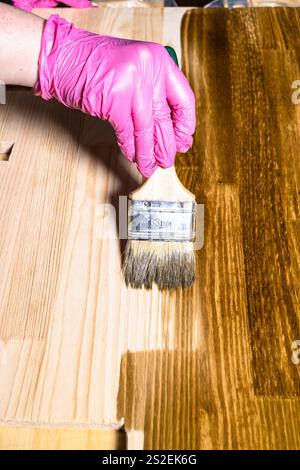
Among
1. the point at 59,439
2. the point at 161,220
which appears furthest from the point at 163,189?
the point at 59,439

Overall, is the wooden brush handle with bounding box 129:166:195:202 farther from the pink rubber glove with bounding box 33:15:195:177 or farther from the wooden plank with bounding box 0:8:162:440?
the wooden plank with bounding box 0:8:162:440

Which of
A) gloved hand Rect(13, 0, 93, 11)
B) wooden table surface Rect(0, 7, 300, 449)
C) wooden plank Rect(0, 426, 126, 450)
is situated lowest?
wooden plank Rect(0, 426, 126, 450)

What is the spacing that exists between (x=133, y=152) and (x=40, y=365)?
1.78ft

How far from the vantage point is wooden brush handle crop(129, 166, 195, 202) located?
4.78ft

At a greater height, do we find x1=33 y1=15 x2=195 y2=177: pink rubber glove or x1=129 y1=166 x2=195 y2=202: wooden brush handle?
x1=33 y1=15 x2=195 y2=177: pink rubber glove

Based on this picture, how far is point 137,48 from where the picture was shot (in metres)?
1.42

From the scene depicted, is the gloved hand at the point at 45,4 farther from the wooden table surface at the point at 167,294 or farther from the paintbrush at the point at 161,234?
the paintbrush at the point at 161,234

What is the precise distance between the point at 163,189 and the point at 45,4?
1229 millimetres

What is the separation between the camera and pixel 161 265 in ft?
4.97

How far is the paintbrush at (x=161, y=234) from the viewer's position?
1.46 meters

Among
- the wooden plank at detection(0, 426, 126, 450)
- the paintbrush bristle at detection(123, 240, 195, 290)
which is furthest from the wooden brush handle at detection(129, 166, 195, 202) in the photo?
the wooden plank at detection(0, 426, 126, 450)

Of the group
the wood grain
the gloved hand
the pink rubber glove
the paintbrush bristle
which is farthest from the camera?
the gloved hand

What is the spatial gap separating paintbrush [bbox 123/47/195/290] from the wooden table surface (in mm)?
38

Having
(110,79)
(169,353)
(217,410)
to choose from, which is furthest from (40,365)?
(110,79)
